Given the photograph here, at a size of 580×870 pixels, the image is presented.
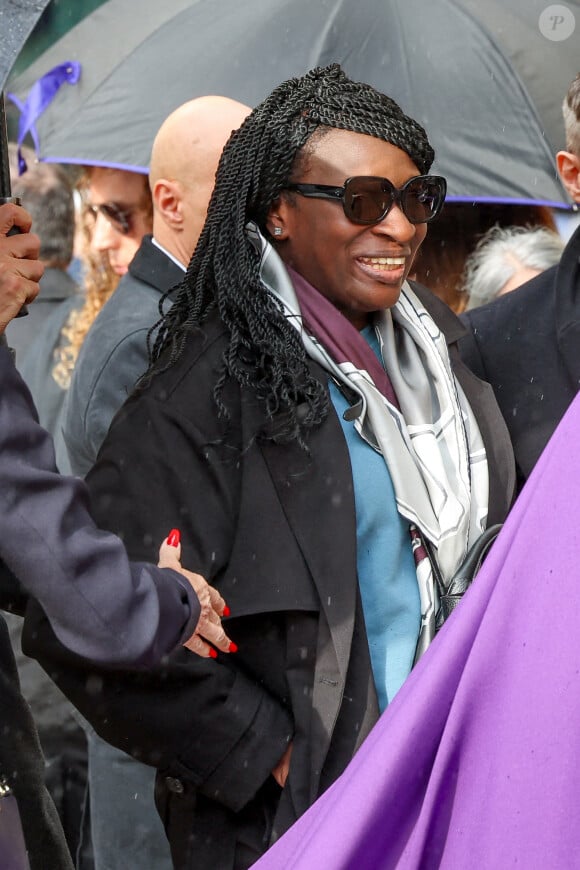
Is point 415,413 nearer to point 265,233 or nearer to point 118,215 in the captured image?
point 265,233

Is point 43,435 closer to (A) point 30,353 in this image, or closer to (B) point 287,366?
(B) point 287,366

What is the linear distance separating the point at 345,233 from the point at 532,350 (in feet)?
2.70

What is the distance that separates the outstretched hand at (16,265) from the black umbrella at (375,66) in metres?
2.17

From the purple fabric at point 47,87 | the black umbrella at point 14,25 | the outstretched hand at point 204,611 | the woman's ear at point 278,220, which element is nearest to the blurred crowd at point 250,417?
the woman's ear at point 278,220

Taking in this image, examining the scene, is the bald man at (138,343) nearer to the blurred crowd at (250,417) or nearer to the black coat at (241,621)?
the blurred crowd at (250,417)

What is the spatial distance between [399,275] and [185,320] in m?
0.49

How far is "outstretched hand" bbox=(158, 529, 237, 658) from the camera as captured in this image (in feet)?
8.22

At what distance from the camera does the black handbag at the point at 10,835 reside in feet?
8.21

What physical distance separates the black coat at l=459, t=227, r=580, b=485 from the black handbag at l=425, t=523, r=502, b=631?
49 cm

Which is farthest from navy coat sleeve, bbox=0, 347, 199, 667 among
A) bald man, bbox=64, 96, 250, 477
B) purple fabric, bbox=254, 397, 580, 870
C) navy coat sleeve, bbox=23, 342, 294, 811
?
bald man, bbox=64, 96, 250, 477

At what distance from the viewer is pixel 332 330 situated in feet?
9.68

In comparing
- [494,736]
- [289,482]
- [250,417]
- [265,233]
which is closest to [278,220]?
[265,233]

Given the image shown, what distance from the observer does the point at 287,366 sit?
284 cm

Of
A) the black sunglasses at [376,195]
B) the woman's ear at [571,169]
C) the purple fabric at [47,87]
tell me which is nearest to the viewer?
the black sunglasses at [376,195]
